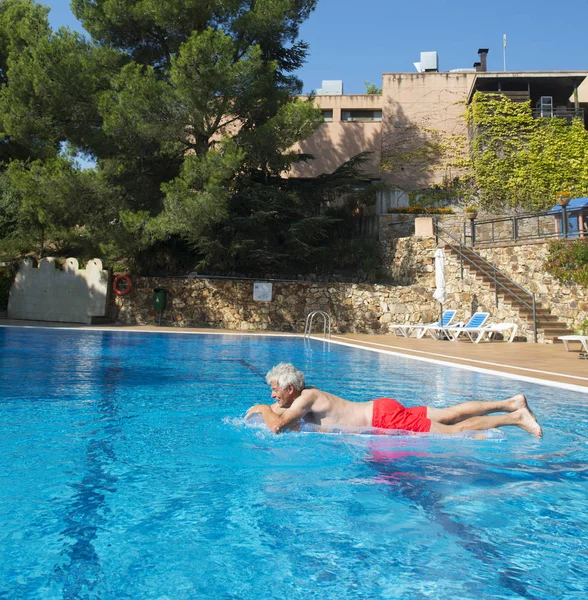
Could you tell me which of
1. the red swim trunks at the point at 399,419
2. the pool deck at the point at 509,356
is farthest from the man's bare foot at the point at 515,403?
the pool deck at the point at 509,356

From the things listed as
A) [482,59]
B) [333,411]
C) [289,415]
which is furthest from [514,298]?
[482,59]

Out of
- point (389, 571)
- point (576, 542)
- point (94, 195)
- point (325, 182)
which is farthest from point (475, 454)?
point (325, 182)

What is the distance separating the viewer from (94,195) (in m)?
19.0

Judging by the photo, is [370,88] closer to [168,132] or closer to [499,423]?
[168,132]

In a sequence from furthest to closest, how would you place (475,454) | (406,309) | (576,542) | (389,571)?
(406,309) < (475,454) < (576,542) < (389,571)

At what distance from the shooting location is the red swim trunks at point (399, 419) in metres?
5.03

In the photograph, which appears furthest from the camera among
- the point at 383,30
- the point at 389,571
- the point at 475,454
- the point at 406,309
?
the point at 406,309

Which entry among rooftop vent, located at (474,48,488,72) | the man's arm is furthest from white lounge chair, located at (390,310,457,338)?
rooftop vent, located at (474,48,488,72)

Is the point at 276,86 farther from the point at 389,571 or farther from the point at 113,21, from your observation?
the point at 389,571

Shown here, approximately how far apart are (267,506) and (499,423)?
7.86 ft

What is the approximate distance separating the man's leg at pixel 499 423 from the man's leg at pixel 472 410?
0.04m

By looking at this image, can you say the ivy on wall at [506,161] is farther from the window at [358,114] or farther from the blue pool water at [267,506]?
the blue pool water at [267,506]

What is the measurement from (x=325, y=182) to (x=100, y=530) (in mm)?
20364

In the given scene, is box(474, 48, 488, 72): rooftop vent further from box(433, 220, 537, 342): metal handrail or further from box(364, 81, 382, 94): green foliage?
box(364, 81, 382, 94): green foliage
